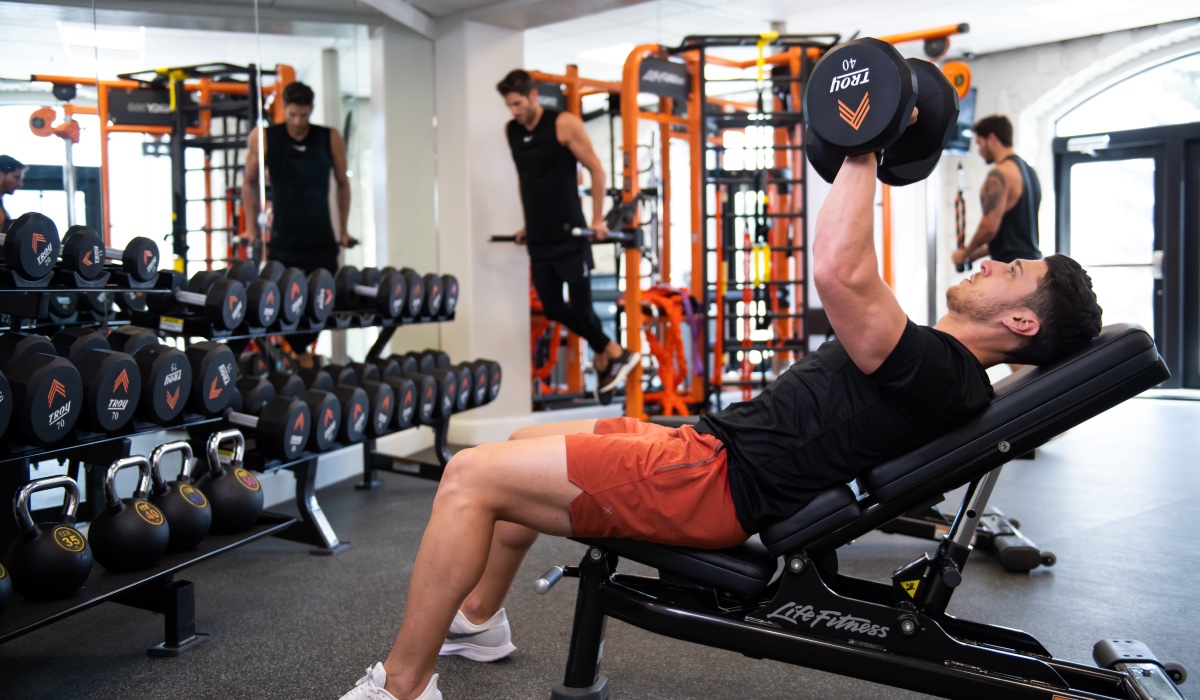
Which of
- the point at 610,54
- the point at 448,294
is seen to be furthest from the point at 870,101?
the point at 610,54

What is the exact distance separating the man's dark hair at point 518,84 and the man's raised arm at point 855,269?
2987 millimetres

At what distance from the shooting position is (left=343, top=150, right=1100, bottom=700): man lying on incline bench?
150 centimetres

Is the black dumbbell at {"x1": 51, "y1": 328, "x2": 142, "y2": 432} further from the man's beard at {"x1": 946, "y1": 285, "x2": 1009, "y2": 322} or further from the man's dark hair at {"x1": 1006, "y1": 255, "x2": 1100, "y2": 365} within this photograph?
the man's dark hair at {"x1": 1006, "y1": 255, "x2": 1100, "y2": 365}

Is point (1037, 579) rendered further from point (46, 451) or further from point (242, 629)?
point (46, 451)

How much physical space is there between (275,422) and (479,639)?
101 cm

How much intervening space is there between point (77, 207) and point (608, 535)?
2.00 m

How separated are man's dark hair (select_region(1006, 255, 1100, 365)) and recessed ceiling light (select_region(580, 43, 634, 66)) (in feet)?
20.2

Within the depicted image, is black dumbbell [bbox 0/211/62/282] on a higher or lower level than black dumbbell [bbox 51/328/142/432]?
higher

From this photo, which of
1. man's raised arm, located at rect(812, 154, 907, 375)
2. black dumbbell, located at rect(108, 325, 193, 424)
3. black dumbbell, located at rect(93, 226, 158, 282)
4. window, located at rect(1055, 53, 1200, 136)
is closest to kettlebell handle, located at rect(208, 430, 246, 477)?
black dumbbell, located at rect(108, 325, 193, 424)

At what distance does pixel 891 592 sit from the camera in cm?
158

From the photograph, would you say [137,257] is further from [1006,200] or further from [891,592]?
[1006,200]

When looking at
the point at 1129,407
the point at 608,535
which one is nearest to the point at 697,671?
the point at 608,535

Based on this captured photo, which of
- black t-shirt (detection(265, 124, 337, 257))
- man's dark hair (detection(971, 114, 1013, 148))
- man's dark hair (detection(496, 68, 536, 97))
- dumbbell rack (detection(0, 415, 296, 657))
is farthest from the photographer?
man's dark hair (detection(971, 114, 1013, 148))

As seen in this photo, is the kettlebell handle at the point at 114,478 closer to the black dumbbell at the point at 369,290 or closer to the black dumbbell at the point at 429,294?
the black dumbbell at the point at 369,290
